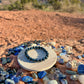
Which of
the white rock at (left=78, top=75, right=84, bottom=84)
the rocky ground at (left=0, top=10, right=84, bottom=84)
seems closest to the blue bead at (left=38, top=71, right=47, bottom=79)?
the white rock at (left=78, top=75, right=84, bottom=84)

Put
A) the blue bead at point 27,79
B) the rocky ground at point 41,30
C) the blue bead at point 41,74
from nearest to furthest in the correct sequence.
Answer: the blue bead at point 27,79
the blue bead at point 41,74
the rocky ground at point 41,30

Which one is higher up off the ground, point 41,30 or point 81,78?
point 41,30

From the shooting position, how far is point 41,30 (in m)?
5.15

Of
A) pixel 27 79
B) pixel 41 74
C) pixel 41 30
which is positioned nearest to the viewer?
pixel 27 79

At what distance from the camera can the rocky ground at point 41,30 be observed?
3.92 meters

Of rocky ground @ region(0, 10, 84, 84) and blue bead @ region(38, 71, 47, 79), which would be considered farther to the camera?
rocky ground @ region(0, 10, 84, 84)

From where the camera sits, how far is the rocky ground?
3924mm

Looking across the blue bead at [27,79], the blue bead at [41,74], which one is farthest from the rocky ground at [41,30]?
the blue bead at [41,74]

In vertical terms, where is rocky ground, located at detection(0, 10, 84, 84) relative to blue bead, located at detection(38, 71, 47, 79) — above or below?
above

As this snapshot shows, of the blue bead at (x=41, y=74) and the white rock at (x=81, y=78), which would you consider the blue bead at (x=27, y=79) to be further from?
the white rock at (x=81, y=78)

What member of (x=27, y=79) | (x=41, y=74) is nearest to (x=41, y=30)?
(x=41, y=74)

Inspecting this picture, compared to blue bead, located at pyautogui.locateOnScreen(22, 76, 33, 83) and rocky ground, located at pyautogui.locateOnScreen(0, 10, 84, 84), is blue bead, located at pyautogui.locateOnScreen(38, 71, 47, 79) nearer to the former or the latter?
blue bead, located at pyautogui.locateOnScreen(22, 76, 33, 83)

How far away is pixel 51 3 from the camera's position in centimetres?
1005

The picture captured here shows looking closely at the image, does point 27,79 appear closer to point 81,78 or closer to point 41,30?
point 81,78
